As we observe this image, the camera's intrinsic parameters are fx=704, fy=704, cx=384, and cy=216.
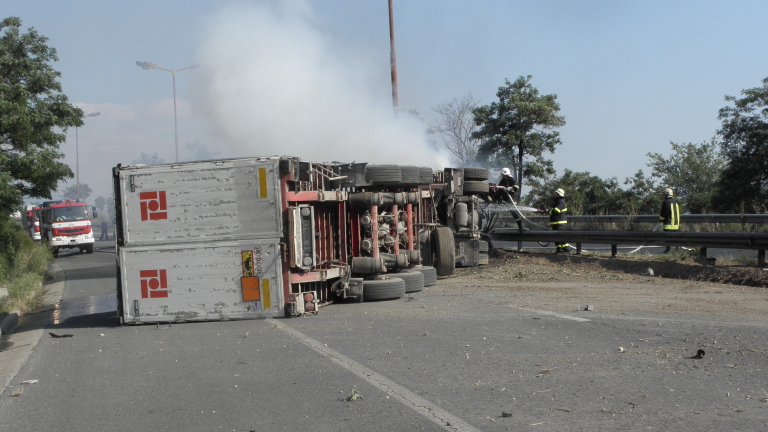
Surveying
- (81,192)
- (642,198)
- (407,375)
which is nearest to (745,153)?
(642,198)

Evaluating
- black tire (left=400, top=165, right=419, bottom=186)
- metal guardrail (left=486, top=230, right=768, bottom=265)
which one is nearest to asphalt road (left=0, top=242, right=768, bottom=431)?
black tire (left=400, top=165, right=419, bottom=186)

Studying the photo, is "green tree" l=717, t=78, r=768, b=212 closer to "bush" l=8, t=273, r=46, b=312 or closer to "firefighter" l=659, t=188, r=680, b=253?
"firefighter" l=659, t=188, r=680, b=253

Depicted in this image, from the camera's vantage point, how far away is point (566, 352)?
22.3 feet

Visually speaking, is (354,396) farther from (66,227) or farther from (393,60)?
(66,227)

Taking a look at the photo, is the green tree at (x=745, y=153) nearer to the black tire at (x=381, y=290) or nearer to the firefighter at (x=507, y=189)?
the firefighter at (x=507, y=189)

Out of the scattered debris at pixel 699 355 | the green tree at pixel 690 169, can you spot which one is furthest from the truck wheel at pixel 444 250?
the green tree at pixel 690 169

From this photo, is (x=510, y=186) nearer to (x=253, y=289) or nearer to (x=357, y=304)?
(x=357, y=304)

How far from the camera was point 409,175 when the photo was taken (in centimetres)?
1195

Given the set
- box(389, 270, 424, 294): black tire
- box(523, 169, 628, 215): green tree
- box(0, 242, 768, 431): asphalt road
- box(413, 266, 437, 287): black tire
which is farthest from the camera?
box(523, 169, 628, 215): green tree

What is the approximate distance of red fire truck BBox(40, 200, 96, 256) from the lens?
3350cm

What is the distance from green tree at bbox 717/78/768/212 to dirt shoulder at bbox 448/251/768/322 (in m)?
14.2

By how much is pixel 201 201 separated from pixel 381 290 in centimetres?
309

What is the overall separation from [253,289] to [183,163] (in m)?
2.00

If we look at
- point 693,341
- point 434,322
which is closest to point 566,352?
point 693,341
